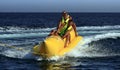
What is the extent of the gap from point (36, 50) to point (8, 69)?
1675mm

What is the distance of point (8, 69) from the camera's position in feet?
49.2

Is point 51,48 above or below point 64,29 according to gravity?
below

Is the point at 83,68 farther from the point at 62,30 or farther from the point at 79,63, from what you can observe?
the point at 62,30

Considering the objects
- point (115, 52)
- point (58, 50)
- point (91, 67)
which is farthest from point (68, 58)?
point (115, 52)

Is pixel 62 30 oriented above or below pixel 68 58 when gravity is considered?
above

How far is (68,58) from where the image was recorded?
55.4 feet

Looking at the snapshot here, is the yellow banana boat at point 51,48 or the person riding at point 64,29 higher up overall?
the person riding at point 64,29

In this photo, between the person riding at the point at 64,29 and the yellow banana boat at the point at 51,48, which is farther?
the person riding at the point at 64,29

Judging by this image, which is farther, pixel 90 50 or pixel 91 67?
pixel 90 50

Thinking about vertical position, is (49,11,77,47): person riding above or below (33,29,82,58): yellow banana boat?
above

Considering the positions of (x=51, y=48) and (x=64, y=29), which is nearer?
(x=51, y=48)

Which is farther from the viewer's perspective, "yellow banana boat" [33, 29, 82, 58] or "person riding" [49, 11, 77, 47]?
"person riding" [49, 11, 77, 47]

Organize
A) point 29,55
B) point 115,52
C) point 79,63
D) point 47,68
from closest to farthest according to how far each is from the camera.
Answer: point 47,68 → point 79,63 → point 29,55 → point 115,52

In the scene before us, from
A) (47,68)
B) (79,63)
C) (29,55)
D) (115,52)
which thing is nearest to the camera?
(47,68)
